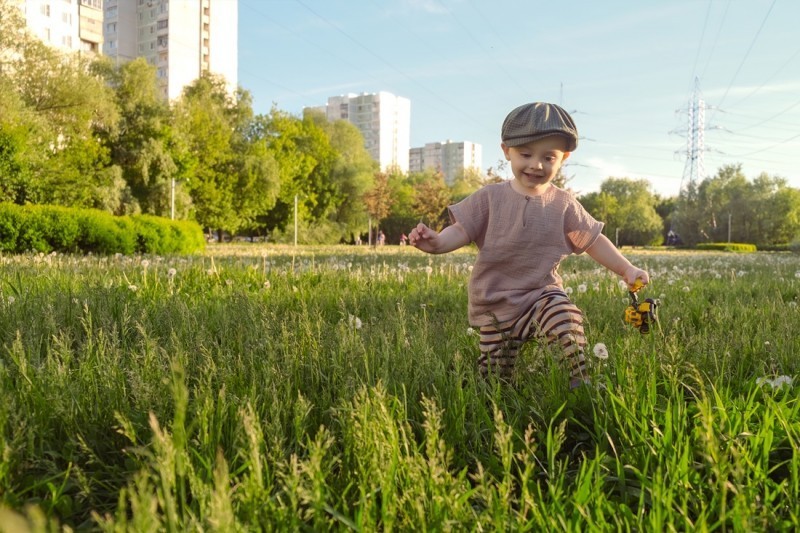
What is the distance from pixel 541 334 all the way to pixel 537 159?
2.96 ft

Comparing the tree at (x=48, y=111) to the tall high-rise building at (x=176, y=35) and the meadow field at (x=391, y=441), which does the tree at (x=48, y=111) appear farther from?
the tall high-rise building at (x=176, y=35)

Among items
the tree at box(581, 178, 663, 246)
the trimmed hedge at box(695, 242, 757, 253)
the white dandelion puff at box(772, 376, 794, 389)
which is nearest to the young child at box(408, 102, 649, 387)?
the white dandelion puff at box(772, 376, 794, 389)

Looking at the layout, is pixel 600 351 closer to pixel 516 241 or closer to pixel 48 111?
pixel 516 241

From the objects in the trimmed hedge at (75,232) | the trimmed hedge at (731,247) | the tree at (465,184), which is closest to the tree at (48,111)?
the trimmed hedge at (75,232)

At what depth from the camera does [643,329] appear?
2850 millimetres

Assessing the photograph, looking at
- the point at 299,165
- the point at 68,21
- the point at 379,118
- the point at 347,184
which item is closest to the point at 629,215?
the point at 347,184

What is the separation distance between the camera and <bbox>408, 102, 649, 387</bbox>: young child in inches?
119

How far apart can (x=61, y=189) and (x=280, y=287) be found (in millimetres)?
31716

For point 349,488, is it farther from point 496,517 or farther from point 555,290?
point 555,290

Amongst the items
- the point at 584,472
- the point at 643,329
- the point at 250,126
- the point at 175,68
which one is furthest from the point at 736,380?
the point at 175,68

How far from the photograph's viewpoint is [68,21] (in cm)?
7294

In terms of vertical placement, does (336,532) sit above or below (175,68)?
below

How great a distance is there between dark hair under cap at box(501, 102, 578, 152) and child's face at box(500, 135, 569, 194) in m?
0.05

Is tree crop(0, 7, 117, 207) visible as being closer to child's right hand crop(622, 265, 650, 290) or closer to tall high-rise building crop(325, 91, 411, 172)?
child's right hand crop(622, 265, 650, 290)
